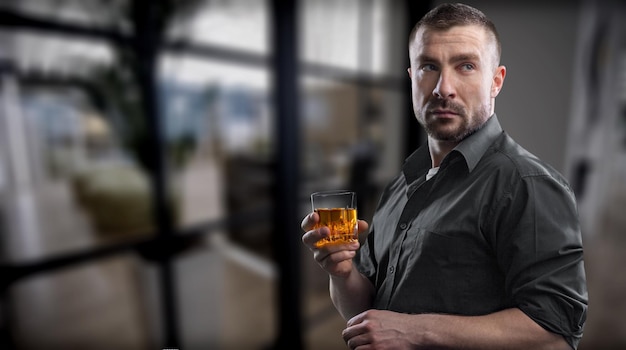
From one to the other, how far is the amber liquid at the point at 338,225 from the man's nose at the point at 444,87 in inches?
5.2

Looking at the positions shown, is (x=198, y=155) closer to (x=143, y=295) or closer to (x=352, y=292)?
(x=143, y=295)

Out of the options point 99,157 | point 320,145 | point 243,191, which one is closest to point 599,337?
point 320,145

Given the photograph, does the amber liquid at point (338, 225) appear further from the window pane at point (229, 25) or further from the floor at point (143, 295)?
the window pane at point (229, 25)

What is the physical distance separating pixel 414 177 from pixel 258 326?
213 cm

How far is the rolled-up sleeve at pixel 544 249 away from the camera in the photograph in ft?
0.94

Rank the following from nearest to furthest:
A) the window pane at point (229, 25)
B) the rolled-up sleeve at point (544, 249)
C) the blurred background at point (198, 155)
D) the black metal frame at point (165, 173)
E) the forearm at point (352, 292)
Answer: the rolled-up sleeve at point (544, 249), the forearm at point (352, 292), the blurred background at point (198, 155), the black metal frame at point (165, 173), the window pane at point (229, 25)

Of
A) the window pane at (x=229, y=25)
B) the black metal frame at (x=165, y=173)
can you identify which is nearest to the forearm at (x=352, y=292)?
the black metal frame at (x=165, y=173)

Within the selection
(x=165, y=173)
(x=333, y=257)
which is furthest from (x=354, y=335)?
(x=165, y=173)

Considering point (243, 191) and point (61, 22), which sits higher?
point (61, 22)

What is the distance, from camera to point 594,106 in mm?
456

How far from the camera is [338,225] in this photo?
0.36 m

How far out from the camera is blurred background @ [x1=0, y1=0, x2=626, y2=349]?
47.5 inches

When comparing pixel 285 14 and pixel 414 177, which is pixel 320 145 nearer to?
pixel 285 14

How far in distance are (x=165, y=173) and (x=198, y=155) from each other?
0.33m
